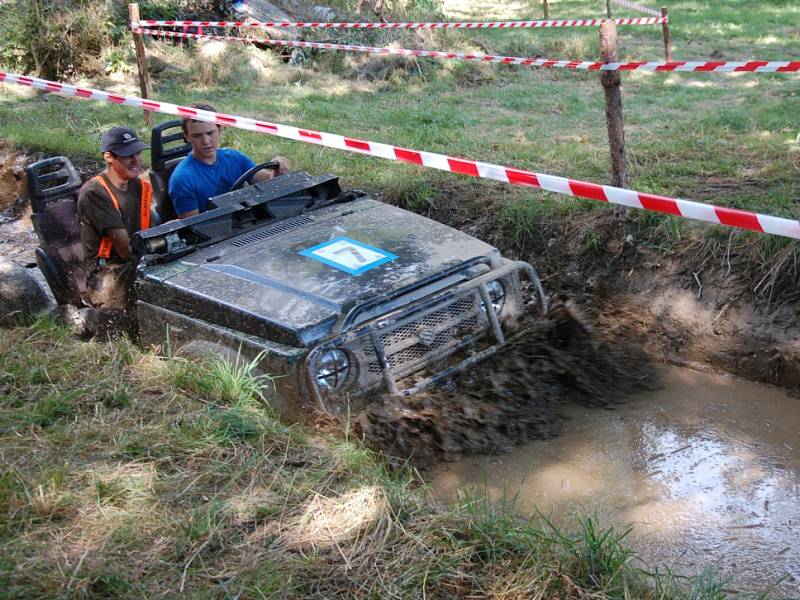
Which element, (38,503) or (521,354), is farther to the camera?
(521,354)

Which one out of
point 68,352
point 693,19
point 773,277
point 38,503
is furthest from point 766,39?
point 38,503

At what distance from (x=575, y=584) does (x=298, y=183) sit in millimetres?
3440

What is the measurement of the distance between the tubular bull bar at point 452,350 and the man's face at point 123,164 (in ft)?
7.83

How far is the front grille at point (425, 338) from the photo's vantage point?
13.9 ft

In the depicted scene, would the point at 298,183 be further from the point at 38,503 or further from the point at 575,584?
the point at 575,584

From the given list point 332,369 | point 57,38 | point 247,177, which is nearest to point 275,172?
point 247,177

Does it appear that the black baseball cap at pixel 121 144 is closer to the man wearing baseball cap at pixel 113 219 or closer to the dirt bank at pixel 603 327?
the man wearing baseball cap at pixel 113 219

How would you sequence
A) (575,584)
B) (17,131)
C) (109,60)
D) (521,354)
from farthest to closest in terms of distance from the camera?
(109,60)
(17,131)
(521,354)
(575,584)

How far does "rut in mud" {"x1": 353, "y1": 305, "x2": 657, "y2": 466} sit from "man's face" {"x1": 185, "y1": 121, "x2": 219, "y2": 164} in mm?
2520

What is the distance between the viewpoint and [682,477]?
4324mm

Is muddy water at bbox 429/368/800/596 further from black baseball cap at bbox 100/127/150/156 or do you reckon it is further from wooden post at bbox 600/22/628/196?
black baseball cap at bbox 100/127/150/156

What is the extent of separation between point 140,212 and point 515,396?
2816 mm

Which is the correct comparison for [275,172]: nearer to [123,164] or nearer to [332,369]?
[123,164]

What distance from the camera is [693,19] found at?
52.9 feet
